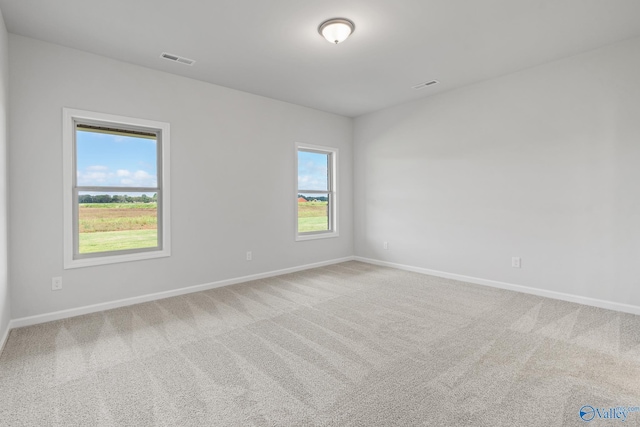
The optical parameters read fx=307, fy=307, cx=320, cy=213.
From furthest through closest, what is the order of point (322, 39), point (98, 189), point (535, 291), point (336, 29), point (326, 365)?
1. point (535, 291)
2. point (98, 189)
3. point (322, 39)
4. point (336, 29)
5. point (326, 365)

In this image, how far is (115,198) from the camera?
3508 millimetres

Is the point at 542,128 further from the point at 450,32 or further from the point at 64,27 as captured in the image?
the point at 64,27

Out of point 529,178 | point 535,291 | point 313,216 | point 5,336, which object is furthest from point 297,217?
point 5,336

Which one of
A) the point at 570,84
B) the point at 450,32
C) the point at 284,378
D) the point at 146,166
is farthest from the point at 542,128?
the point at 146,166

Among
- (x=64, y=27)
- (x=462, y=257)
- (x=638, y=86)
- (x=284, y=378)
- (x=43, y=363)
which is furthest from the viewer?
(x=462, y=257)

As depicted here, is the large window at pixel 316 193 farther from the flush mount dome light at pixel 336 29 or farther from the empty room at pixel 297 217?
the flush mount dome light at pixel 336 29

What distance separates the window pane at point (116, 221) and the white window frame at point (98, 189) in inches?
2.8

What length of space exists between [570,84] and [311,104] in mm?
3385

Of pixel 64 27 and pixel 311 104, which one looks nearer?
pixel 64 27

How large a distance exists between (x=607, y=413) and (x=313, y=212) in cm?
435

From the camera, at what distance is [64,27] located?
9.05 feet

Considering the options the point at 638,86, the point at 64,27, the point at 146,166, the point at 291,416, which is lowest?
the point at 291,416

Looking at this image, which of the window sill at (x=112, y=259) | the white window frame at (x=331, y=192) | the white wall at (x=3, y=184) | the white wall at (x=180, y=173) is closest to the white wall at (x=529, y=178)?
the white window frame at (x=331, y=192)

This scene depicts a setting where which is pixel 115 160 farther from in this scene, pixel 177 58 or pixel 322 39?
pixel 322 39
